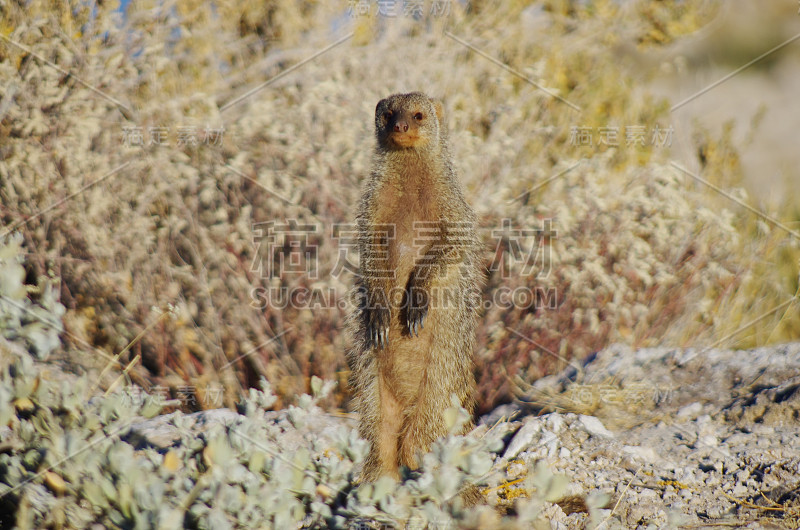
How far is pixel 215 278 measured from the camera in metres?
3.93

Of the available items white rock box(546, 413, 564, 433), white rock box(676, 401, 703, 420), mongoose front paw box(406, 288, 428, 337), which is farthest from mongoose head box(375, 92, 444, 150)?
white rock box(676, 401, 703, 420)

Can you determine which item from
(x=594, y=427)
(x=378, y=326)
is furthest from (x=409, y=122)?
(x=594, y=427)

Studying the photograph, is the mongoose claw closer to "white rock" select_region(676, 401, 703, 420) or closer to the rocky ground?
the rocky ground

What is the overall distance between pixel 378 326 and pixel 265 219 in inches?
57.6

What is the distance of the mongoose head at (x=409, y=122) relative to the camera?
119 inches

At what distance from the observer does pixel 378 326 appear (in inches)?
113

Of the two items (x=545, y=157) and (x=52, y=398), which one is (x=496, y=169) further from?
(x=52, y=398)

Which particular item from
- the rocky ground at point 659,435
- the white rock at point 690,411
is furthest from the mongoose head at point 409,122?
the white rock at point 690,411

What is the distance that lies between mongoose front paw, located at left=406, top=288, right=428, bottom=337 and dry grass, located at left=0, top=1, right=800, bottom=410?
38.6 inches

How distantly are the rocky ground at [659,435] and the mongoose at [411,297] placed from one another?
0.37m

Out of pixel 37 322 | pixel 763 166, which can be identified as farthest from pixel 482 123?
pixel 763 166

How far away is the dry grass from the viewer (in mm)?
3805

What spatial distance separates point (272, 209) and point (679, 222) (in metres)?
2.51

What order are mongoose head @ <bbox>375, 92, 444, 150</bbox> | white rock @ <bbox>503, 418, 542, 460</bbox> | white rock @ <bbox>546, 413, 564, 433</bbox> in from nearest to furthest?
mongoose head @ <bbox>375, 92, 444, 150</bbox> → white rock @ <bbox>503, 418, 542, 460</bbox> → white rock @ <bbox>546, 413, 564, 433</bbox>
